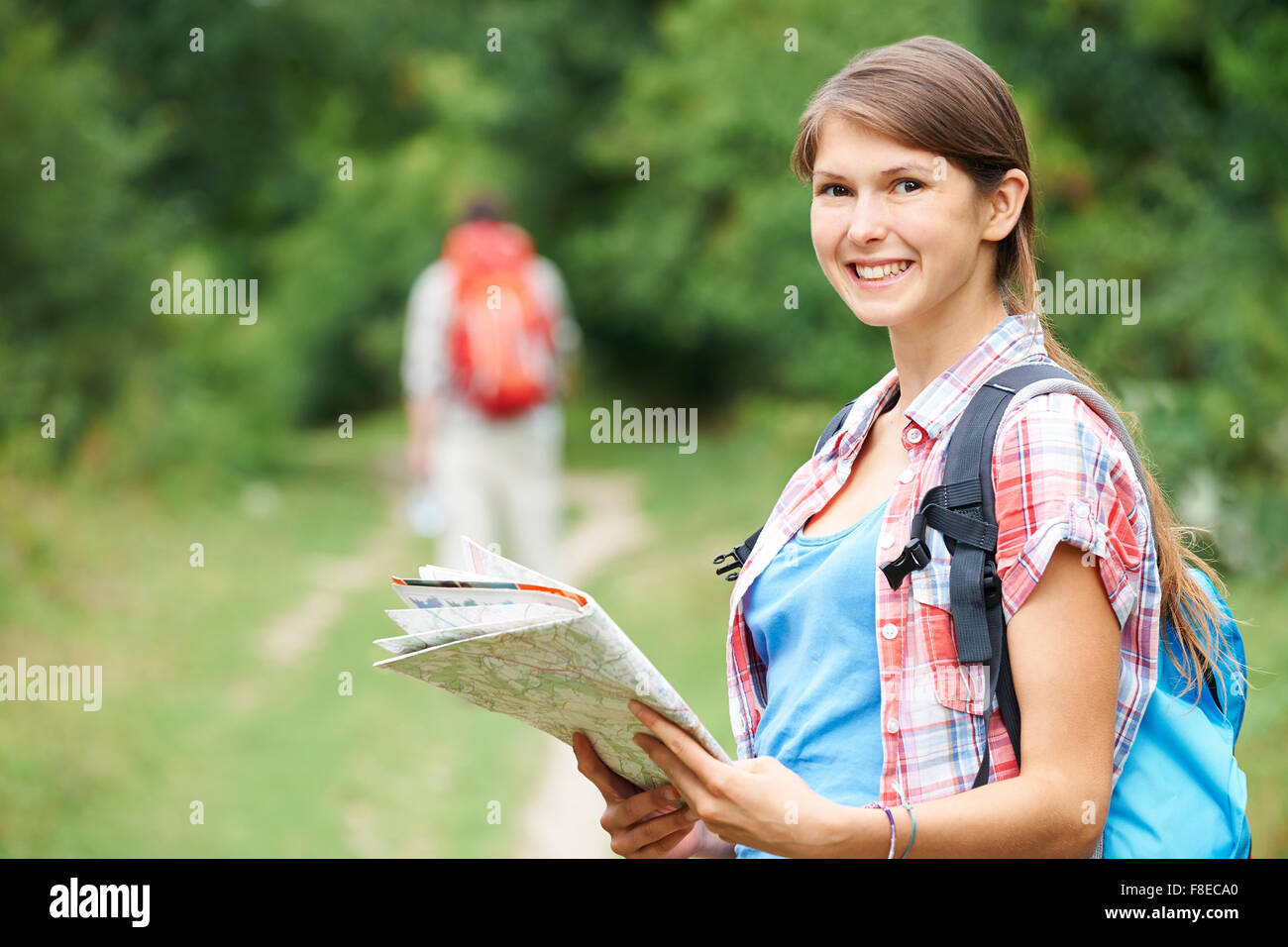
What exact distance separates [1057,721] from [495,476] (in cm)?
616

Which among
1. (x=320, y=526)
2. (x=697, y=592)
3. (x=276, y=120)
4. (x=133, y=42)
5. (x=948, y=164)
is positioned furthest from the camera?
(x=276, y=120)

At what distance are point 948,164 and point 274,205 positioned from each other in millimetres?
18839

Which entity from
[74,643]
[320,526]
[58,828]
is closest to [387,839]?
[58,828]

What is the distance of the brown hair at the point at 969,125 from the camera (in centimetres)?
183

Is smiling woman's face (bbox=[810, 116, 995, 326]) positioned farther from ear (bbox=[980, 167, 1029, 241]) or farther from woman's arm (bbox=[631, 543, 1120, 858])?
woman's arm (bbox=[631, 543, 1120, 858])

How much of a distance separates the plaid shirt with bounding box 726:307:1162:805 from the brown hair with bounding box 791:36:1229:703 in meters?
0.11

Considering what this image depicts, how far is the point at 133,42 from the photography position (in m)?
16.1

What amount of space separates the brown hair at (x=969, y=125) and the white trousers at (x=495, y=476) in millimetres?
5723

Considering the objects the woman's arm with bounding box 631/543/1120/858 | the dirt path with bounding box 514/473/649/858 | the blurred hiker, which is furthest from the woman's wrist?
the blurred hiker

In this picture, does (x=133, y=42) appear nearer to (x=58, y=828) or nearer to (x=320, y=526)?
(x=320, y=526)

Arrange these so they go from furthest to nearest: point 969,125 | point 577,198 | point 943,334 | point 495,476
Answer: point 577,198 < point 495,476 < point 943,334 < point 969,125

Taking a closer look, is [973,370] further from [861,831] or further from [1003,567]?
[861,831]

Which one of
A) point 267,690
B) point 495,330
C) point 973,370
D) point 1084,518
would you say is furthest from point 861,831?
point 267,690

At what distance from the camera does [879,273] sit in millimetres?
1918
